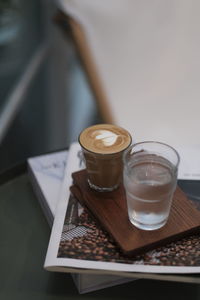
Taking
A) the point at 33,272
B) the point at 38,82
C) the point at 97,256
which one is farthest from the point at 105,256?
the point at 38,82

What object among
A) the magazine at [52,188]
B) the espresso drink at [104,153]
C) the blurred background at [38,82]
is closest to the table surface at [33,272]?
the magazine at [52,188]

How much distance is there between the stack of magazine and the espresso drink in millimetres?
52

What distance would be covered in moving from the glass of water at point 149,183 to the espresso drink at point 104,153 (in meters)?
0.02

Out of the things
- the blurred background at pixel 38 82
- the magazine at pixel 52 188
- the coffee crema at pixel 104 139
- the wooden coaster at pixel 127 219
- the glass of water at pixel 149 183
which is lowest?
the blurred background at pixel 38 82

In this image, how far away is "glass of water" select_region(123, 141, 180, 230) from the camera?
1.70 feet

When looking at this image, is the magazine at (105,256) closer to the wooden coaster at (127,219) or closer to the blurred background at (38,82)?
the wooden coaster at (127,219)

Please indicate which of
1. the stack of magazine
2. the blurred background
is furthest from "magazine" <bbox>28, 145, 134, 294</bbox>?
the blurred background

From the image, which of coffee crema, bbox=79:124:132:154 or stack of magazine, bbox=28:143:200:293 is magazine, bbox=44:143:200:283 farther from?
coffee crema, bbox=79:124:132:154

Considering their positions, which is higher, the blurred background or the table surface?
the table surface

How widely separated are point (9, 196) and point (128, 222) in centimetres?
25

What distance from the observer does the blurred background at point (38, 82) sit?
138 cm

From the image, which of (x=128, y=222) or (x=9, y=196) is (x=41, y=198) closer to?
(x=9, y=196)

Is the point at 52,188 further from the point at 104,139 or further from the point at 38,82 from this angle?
the point at 38,82

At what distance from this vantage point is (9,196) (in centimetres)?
71
